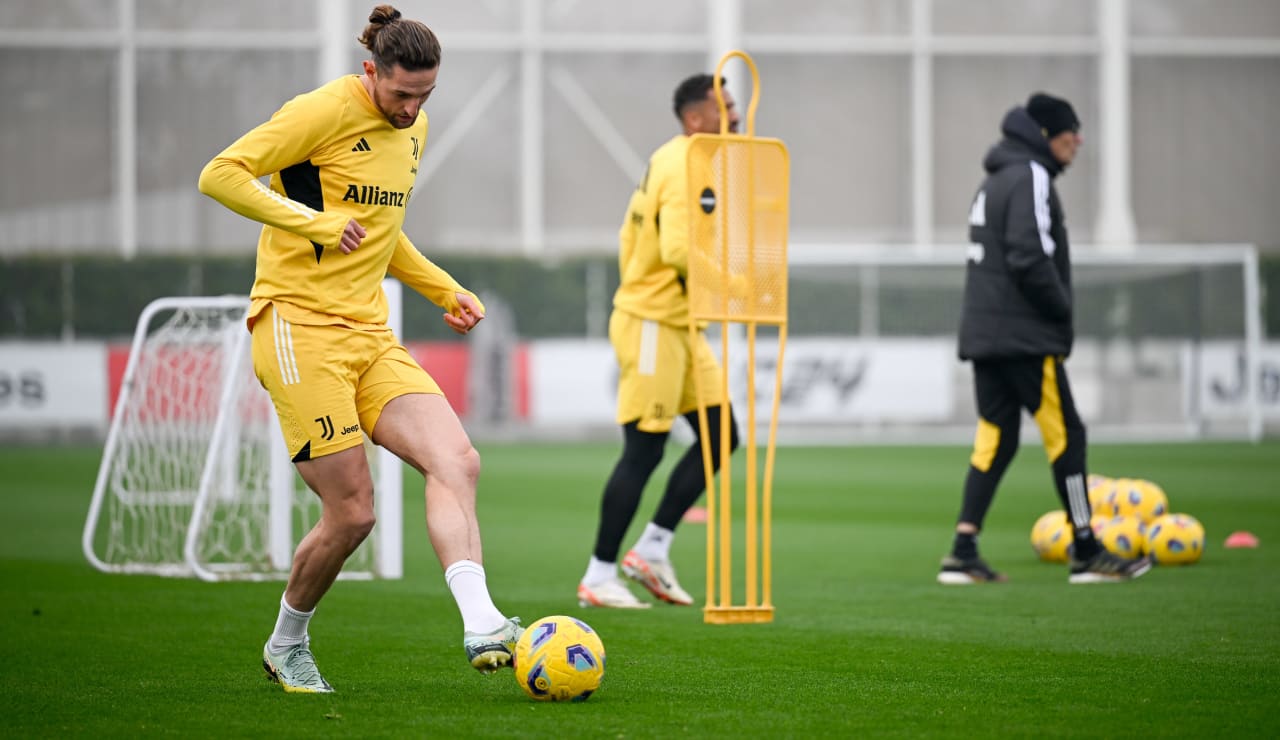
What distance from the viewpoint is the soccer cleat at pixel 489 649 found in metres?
4.66

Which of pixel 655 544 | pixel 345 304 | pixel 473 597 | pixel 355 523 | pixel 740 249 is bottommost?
pixel 655 544

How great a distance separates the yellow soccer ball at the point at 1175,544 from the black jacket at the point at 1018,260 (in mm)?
1328

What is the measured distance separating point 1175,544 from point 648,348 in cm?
322

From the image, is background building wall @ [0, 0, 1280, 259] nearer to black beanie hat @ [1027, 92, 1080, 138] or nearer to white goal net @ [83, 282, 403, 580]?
white goal net @ [83, 282, 403, 580]

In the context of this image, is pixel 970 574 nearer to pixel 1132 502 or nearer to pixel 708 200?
pixel 1132 502

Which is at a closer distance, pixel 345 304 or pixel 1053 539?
pixel 345 304

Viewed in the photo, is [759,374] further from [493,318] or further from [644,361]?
[644,361]

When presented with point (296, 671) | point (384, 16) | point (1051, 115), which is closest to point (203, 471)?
point (296, 671)

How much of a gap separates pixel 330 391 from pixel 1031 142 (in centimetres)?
455

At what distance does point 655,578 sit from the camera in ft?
25.0

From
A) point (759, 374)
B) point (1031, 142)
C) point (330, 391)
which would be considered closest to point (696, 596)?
point (1031, 142)

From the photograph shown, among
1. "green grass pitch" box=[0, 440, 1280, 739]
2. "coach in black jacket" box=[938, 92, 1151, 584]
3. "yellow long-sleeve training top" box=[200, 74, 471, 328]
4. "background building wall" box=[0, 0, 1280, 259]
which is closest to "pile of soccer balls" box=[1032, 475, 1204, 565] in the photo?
"green grass pitch" box=[0, 440, 1280, 739]

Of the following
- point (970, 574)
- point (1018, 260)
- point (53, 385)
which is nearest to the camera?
point (1018, 260)

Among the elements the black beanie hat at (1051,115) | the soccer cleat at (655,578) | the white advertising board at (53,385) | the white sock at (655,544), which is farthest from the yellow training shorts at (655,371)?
the white advertising board at (53,385)
